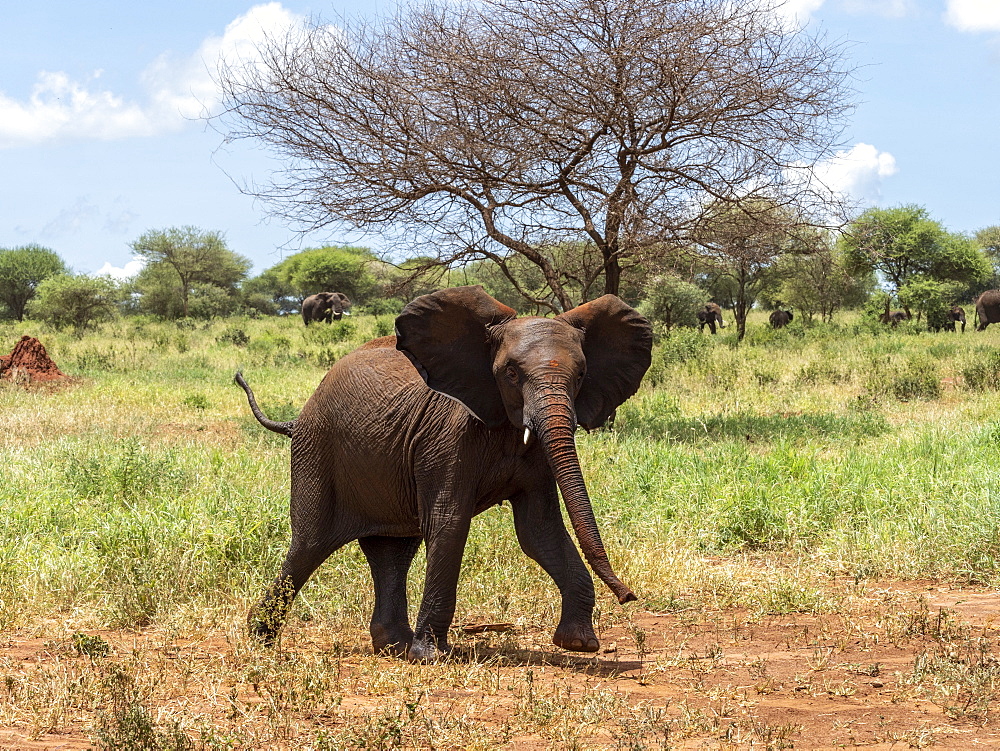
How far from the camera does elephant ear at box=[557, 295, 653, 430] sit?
477 centimetres

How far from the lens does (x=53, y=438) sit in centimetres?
1119

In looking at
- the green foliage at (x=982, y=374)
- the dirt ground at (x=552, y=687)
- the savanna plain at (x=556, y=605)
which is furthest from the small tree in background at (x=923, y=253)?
the dirt ground at (x=552, y=687)

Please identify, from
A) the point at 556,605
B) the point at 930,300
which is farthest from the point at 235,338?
the point at 556,605

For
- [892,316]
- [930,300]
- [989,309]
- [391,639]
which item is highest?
[989,309]

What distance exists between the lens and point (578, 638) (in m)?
4.52

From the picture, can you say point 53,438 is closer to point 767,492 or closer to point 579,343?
point 767,492

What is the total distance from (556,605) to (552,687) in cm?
159

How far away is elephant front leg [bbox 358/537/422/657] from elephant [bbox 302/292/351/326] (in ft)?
118

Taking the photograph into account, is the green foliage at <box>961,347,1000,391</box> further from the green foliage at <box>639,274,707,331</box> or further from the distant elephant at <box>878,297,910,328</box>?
the green foliage at <box>639,274,707,331</box>

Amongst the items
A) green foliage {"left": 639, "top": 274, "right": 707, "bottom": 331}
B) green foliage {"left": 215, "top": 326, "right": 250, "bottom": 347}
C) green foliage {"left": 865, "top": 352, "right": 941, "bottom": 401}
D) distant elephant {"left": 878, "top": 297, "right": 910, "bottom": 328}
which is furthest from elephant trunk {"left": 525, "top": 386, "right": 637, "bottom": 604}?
green foliage {"left": 639, "top": 274, "right": 707, "bottom": 331}

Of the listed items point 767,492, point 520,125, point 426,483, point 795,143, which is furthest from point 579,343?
point 795,143

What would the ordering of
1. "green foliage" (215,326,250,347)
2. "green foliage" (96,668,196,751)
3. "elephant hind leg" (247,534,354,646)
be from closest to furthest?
"green foliage" (96,668,196,751) → "elephant hind leg" (247,534,354,646) → "green foliage" (215,326,250,347)

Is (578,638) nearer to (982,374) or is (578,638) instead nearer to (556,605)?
(556,605)

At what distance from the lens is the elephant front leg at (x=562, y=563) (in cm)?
454
